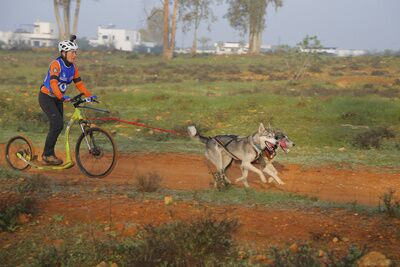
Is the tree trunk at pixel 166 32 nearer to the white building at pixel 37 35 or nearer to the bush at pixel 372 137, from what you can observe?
the bush at pixel 372 137

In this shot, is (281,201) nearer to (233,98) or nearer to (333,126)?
(333,126)

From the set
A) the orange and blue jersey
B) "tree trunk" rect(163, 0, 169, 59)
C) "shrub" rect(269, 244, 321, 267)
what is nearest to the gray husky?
the orange and blue jersey

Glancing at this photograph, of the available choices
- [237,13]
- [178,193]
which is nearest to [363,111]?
[178,193]

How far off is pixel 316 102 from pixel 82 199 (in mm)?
14768

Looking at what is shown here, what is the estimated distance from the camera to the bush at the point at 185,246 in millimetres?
5695

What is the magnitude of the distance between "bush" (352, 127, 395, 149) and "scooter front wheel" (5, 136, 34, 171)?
970 centimetres

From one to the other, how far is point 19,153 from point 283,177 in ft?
18.4

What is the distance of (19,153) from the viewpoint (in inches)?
403

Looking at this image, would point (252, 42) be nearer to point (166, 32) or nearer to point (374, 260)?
point (166, 32)

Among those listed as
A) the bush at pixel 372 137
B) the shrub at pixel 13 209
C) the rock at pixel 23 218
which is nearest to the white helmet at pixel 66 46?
the shrub at pixel 13 209

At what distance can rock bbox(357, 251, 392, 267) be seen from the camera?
5.39m

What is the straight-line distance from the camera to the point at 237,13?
245 feet

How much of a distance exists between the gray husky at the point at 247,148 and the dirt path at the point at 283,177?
564 millimetres

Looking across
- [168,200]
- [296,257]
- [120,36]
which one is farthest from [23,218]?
[120,36]
